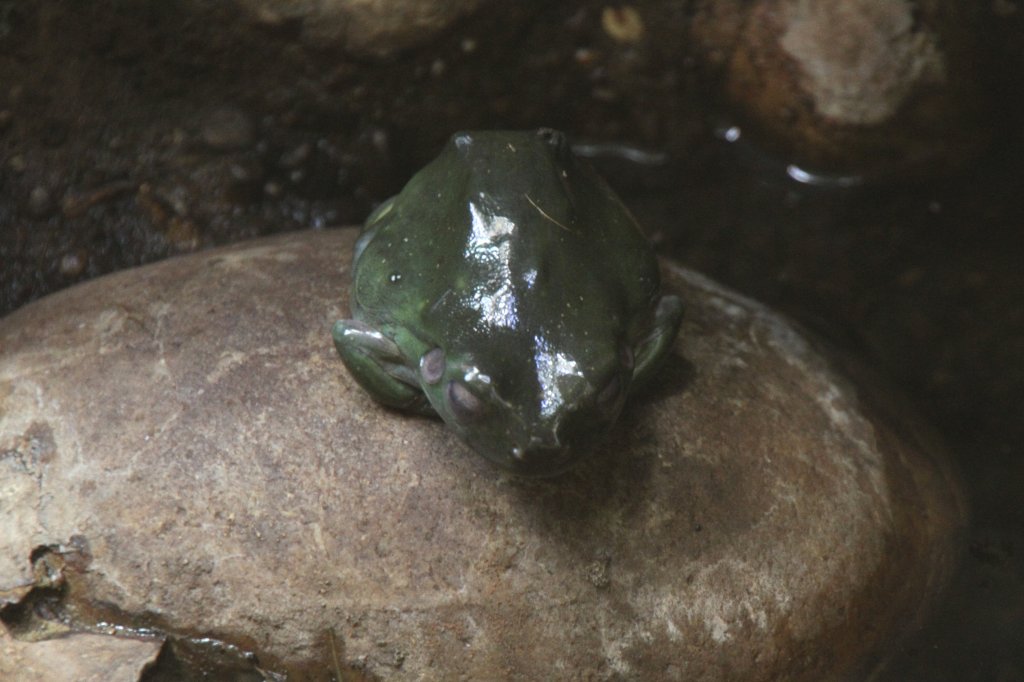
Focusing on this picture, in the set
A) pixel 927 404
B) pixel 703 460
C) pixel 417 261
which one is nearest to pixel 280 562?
pixel 417 261

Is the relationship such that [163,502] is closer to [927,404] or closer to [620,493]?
[620,493]

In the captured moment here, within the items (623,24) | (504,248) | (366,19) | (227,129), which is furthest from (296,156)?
(504,248)

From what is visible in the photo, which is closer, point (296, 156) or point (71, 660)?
point (71, 660)

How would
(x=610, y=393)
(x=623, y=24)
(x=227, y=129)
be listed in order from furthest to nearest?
(x=623, y=24) → (x=227, y=129) → (x=610, y=393)

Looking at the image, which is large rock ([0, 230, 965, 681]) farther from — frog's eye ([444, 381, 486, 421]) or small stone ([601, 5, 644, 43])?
small stone ([601, 5, 644, 43])

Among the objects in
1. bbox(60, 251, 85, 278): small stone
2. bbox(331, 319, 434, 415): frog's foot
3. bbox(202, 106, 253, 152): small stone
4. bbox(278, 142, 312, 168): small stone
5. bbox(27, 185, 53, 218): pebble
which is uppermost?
bbox(331, 319, 434, 415): frog's foot

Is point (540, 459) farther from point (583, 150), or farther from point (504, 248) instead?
point (583, 150)

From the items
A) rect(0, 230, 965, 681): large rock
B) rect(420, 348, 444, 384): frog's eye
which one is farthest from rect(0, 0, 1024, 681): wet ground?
rect(420, 348, 444, 384): frog's eye
